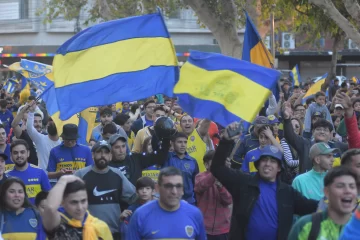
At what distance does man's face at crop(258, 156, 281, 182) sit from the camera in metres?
6.96

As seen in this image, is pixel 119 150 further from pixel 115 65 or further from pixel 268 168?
pixel 268 168

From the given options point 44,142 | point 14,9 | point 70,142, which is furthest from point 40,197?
point 14,9


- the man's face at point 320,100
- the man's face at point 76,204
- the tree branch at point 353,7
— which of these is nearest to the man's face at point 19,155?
the man's face at point 76,204

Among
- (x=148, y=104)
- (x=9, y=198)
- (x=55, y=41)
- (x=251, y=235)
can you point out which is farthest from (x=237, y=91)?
(x=55, y=41)

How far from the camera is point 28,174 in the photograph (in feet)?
28.8

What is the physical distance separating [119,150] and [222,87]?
153 cm

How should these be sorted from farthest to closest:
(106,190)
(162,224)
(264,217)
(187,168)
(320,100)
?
(320,100) < (187,168) < (106,190) < (264,217) < (162,224)

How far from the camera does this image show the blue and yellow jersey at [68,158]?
985 centimetres

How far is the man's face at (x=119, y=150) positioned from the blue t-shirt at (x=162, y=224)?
2.76m

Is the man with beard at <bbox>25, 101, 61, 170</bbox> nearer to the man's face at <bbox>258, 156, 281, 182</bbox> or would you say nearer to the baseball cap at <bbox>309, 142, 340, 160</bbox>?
the baseball cap at <bbox>309, 142, 340, 160</bbox>

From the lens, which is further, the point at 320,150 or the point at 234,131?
the point at 320,150

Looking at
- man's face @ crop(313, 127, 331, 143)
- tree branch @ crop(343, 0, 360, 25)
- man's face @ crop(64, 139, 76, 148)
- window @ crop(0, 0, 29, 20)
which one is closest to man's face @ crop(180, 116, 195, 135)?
man's face @ crop(64, 139, 76, 148)

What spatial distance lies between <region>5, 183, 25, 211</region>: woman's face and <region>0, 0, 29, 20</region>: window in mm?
43486

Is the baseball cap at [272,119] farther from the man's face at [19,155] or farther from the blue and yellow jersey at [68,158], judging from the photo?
the man's face at [19,155]
